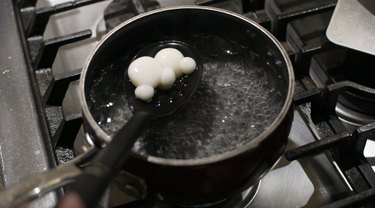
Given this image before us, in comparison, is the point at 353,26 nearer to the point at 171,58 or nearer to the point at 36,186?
the point at 171,58

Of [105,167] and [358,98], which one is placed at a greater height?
[105,167]

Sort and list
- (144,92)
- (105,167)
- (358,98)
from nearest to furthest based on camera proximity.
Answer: (105,167), (144,92), (358,98)

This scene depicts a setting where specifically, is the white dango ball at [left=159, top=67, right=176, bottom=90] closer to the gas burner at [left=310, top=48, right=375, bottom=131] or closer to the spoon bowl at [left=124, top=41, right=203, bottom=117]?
the spoon bowl at [left=124, top=41, right=203, bottom=117]

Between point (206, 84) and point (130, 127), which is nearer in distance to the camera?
point (130, 127)

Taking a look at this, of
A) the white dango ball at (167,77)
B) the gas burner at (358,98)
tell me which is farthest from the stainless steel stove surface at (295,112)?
the white dango ball at (167,77)

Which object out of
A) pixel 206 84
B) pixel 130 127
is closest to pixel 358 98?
pixel 206 84

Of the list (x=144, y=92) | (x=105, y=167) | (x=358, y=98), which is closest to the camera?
(x=105, y=167)

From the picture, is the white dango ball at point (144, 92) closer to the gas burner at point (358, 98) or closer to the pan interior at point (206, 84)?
the pan interior at point (206, 84)
